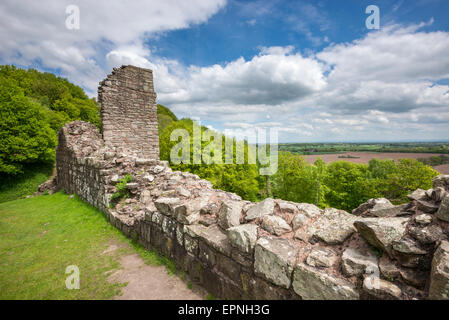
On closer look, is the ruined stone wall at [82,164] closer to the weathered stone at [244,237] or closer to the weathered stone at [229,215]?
the weathered stone at [229,215]

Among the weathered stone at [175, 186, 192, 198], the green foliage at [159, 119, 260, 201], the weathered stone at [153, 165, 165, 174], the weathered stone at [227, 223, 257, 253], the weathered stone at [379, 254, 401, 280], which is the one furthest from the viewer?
the green foliage at [159, 119, 260, 201]

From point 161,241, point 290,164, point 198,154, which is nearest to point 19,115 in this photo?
point 198,154

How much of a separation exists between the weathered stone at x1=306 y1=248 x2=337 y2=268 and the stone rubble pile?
0.03 feet

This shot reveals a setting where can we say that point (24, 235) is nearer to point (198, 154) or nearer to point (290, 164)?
point (198, 154)

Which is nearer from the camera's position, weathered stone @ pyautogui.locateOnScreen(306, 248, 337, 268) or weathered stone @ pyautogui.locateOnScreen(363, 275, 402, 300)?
weathered stone @ pyautogui.locateOnScreen(363, 275, 402, 300)

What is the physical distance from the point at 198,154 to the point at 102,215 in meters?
11.7

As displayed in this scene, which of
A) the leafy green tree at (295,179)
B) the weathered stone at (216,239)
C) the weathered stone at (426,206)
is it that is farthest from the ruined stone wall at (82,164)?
the leafy green tree at (295,179)

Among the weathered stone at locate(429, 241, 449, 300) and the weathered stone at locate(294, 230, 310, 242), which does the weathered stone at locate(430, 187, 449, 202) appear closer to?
the weathered stone at locate(429, 241, 449, 300)

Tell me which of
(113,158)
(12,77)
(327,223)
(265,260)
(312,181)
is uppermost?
(12,77)

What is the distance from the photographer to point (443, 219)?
1897mm

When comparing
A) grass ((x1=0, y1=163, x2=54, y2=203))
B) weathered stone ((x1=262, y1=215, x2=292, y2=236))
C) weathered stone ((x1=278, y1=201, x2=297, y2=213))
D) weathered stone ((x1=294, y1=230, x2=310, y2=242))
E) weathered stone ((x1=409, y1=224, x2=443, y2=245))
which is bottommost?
grass ((x1=0, y1=163, x2=54, y2=203))

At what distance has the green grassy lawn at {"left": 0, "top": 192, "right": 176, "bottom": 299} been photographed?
3.53 metres

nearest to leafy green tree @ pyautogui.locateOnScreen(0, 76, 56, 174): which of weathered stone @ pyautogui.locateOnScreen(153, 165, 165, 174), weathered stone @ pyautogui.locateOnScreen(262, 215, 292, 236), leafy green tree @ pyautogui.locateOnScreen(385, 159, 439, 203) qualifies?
weathered stone @ pyautogui.locateOnScreen(153, 165, 165, 174)

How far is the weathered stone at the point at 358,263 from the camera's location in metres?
1.96
